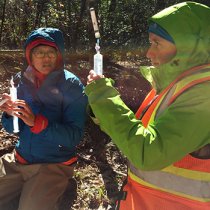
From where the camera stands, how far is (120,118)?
178 cm

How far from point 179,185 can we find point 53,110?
1412 mm

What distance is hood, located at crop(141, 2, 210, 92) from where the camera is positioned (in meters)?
1.83

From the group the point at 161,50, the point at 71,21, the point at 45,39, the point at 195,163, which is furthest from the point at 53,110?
the point at 71,21

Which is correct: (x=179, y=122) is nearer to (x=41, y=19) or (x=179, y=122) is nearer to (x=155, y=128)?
(x=155, y=128)

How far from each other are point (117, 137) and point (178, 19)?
59 cm

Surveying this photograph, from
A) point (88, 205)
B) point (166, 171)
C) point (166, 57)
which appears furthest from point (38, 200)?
point (166, 57)

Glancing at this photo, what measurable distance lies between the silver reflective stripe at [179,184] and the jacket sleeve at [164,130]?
156mm

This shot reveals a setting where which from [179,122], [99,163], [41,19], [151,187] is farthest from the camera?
[41,19]

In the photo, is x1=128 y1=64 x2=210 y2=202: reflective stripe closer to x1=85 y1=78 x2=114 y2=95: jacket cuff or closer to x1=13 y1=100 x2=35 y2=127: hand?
x1=85 y1=78 x2=114 y2=95: jacket cuff

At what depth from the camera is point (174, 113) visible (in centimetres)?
173

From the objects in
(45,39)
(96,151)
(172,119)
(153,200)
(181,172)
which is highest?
(45,39)

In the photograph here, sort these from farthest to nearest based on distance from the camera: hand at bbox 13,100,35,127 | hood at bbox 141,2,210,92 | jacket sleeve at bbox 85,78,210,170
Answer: hand at bbox 13,100,35,127 < hood at bbox 141,2,210,92 < jacket sleeve at bbox 85,78,210,170

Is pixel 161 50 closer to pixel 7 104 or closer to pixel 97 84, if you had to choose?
pixel 97 84

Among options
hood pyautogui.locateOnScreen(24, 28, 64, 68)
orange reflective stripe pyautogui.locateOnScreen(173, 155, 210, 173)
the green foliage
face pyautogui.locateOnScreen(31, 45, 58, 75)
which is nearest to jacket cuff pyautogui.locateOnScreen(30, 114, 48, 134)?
face pyautogui.locateOnScreen(31, 45, 58, 75)
